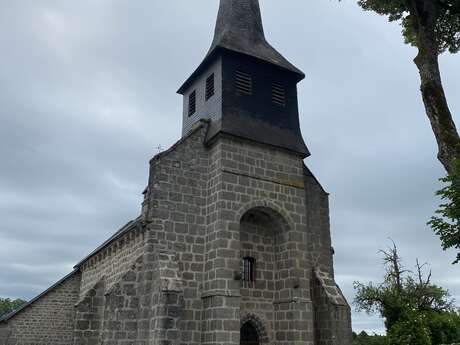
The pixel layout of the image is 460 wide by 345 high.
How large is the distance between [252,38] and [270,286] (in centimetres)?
1026

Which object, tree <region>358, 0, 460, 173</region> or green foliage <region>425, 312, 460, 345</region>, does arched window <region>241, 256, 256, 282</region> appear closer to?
tree <region>358, 0, 460, 173</region>

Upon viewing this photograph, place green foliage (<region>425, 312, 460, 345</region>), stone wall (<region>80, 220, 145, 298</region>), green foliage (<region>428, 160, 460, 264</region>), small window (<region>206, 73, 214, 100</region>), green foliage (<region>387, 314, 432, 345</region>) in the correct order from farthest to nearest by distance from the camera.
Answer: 1. green foliage (<region>425, 312, 460, 345</region>)
2. green foliage (<region>387, 314, 432, 345</region>)
3. small window (<region>206, 73, 214, 100</region>)
4. stone wall (<region>80, 220, 145, 298</region>)
5. green foliage (<region>428, 160, 460, 264</region>)

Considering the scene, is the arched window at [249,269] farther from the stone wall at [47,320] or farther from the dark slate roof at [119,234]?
the stone wall at [47,320]

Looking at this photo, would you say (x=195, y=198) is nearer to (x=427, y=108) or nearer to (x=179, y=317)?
(x=179, y=317)

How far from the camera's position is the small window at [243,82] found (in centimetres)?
1692

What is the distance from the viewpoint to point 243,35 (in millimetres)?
18781

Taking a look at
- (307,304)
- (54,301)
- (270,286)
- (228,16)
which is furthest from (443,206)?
(54,301)

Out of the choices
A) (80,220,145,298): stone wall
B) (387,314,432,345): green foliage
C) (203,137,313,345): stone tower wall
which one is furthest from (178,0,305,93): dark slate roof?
(387,314,432,345): green foliage

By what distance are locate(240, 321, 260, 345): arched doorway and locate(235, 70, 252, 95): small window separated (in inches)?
330

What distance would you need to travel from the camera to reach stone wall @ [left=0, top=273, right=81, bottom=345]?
21.7 meters

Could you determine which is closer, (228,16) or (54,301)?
(228,16)

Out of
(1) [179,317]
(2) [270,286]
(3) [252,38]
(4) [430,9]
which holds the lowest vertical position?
(1) [179,317]

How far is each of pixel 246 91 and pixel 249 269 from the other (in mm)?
6650

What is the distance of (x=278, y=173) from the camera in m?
16.2
